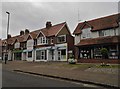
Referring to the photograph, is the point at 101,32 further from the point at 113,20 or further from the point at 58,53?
the point at 58,53

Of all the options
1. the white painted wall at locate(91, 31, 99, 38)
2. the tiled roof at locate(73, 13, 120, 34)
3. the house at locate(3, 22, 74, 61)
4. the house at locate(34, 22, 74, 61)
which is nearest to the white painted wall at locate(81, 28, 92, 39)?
the white painted wall at locate(91, 31, 99, 38)

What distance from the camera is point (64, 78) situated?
15.5 m

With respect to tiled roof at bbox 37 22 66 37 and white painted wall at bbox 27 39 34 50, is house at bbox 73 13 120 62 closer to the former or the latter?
tiled roof at bbox 37 22 66 37

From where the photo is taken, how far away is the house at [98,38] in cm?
3015

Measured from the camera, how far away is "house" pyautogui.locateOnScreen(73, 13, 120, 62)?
30.1 m

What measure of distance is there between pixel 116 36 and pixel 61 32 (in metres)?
16.4

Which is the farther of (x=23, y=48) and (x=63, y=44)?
(x=23, y=48)

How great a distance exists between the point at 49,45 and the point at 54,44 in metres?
1.95

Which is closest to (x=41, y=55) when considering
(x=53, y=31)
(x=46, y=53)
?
(x=46, y=53)

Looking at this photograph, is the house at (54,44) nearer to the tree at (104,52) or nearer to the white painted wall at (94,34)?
the white painted wall at (94,34)

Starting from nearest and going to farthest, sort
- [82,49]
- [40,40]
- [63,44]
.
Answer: [82,49]
[63,44]
[40,40]

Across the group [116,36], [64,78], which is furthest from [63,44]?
[64,78]

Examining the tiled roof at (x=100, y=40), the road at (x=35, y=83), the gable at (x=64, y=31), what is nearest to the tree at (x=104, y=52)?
the tiled roof at (x=100, y=40)

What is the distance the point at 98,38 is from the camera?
3281 cm
